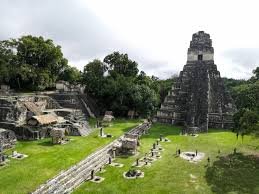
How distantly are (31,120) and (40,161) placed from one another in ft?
32.9

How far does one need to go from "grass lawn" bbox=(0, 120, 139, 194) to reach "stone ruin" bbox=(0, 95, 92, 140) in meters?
1.42

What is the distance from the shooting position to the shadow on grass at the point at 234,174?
76.5ft

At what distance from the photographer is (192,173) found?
26.5 metres

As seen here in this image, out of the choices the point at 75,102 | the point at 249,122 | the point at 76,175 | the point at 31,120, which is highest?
the point at 75,102

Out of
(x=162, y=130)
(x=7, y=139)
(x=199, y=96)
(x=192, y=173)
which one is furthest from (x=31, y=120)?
(x=199, y=96)

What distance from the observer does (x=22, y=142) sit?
3369cm

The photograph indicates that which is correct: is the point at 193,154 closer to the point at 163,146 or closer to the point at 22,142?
the point at 163,146

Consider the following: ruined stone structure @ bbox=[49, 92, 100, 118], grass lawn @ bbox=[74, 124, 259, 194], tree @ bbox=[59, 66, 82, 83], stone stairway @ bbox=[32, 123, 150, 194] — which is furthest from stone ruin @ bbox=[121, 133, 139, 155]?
Result: tree @ bbox=[59, 66, 82, 83]

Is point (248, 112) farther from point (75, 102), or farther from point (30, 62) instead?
point (30, 62)

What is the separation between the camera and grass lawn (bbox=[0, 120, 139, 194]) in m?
22.5

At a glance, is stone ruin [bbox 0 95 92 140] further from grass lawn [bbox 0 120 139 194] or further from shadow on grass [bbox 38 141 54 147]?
shadow on grass [bbox 38 141 54 147]

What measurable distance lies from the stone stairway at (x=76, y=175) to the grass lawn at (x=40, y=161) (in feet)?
2.22

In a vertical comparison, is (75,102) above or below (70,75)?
below

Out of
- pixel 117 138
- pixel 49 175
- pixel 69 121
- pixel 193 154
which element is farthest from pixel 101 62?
pixel 49 175
